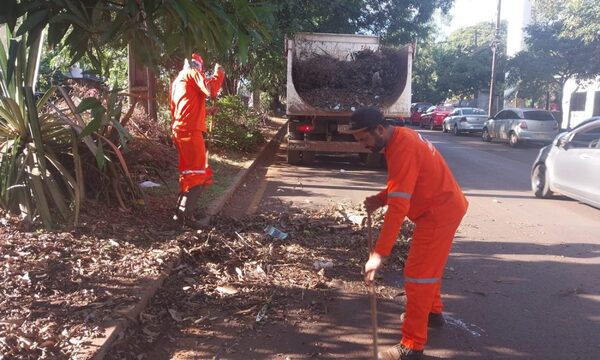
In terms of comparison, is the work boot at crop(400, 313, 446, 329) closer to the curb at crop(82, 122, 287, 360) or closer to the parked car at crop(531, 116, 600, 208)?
the curb at crop(82, 122, 287, 360)

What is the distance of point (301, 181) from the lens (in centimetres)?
1079

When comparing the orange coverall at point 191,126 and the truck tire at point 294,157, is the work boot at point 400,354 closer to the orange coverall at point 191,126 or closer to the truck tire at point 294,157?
the orange coverall at point 191,126

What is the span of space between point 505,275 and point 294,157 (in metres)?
8.04

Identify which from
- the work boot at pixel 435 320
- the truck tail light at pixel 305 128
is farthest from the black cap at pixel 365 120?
the truck tail light at pixel 305 128

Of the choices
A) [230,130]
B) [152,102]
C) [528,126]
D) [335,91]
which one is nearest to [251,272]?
[152,102]

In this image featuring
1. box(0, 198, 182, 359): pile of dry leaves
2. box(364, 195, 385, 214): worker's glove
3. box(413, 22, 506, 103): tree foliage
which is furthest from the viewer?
box(413, 22, 506, 103): tree foliage

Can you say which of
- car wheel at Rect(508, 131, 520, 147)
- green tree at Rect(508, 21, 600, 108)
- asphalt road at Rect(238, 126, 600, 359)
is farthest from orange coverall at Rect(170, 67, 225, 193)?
green tree at Rect(508, 21, 600, 108)

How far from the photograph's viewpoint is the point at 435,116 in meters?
33.6

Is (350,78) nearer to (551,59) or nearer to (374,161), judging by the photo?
(374,161)

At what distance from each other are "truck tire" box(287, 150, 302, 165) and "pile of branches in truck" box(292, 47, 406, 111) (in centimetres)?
127

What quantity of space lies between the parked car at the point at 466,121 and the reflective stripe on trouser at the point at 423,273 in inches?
972

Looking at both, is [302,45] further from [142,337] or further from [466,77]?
[466,77]

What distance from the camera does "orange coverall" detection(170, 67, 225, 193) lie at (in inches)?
242

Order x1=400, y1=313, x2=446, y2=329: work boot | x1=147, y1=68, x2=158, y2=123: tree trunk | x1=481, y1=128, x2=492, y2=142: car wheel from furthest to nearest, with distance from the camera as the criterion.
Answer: x1=481, y1=128, x2=492, y2=142: car wheel → x1=147, y1=68, x2=158, y2=123: tree trunk → x1=400, y1=313, x2=446, y2=329: work boot
